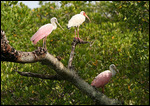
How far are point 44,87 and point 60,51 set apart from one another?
4.50 feet

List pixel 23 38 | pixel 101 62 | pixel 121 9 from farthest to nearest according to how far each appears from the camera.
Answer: pixel 23 38, pixel 121 9, pixel 101 62

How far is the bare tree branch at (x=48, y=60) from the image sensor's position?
3.85 m

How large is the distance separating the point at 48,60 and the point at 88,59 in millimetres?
3119

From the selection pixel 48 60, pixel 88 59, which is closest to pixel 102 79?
pixel 88 59

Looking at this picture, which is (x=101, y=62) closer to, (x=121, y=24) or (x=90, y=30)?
(x=90, y=30)

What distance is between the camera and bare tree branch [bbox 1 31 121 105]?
12.6 feet

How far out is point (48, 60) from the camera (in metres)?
4.73

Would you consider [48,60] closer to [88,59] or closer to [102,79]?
[102,79]

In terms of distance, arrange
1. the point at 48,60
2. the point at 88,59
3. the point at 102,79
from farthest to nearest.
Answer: the point at 88,59
the point at 102,79
the point at 48,60

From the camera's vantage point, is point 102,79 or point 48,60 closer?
point 48,60

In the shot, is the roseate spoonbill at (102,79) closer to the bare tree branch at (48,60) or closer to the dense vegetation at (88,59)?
the dense vegetation at (88,59)

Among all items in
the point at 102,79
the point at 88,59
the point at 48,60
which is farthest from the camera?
the point at 88,59

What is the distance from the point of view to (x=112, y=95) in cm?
718

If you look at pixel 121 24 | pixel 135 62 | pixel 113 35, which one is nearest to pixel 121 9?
pixel 113 35
